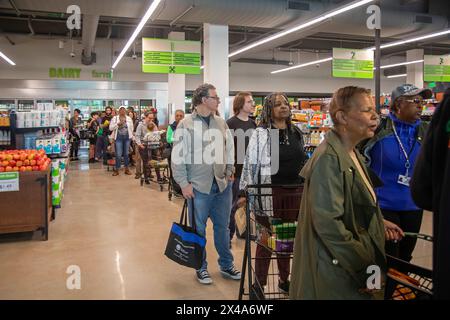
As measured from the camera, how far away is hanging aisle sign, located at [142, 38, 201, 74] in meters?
10.5

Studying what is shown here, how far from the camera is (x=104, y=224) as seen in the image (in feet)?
18.9

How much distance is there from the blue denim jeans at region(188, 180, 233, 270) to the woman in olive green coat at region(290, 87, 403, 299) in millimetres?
1764

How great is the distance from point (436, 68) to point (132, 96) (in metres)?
12.0

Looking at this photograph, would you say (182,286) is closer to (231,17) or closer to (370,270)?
(370,270)

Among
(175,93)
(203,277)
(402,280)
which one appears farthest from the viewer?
(175,93)

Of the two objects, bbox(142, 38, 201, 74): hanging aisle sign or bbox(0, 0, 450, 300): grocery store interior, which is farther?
bbox(142, 38, 201, 74): hanging aisle sign

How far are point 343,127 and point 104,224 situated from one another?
4.60 meters

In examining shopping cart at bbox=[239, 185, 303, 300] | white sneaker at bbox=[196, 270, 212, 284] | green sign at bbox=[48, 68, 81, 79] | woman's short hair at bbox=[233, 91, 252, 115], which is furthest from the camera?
green sign at bbox=[48, 68, 81, 79]

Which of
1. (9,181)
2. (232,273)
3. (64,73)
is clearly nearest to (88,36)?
(64,73)

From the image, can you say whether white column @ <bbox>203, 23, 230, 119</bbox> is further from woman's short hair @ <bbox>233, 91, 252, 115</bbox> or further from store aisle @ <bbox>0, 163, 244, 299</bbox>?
woman's short hair @ <bbox>233, 91, 252, 115</bbox>

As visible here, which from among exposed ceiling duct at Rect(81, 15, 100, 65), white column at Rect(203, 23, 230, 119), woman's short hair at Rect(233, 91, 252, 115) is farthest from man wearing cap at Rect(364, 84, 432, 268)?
exposed ceiling duct at Rect(81, 15, 100, 65)

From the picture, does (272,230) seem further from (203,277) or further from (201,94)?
(201,94)

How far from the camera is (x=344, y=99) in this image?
6.01ft
